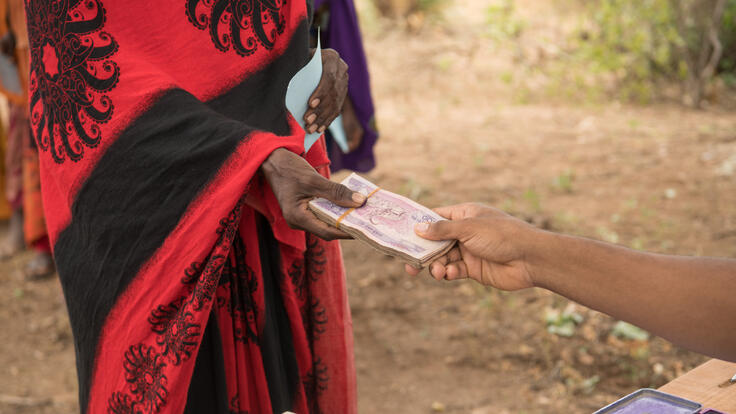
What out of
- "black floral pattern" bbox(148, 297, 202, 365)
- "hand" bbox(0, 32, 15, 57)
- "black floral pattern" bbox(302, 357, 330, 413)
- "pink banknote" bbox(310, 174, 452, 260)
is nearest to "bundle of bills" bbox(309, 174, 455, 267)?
"pink banknote" bbox(310, 174, 452, 260)

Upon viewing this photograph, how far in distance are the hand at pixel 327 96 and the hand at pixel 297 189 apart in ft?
0.86

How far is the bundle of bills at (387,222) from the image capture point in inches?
63.6

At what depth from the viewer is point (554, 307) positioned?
12.0ft

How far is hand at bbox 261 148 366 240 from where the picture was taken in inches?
62.6

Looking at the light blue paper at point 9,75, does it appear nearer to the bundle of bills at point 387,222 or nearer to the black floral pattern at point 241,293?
the black floral pattern at point 241,293

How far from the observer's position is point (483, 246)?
5.25 feet

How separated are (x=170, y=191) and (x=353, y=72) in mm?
2380

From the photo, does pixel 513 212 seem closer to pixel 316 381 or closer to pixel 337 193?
pixel 316 381

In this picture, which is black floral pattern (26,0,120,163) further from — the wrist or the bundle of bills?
the wrist

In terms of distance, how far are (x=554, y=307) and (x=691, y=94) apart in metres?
3.70

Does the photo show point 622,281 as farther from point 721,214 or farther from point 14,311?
point 14,311

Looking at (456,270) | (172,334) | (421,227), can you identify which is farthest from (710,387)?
A: (172,334)

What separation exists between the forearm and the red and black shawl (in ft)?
2.33

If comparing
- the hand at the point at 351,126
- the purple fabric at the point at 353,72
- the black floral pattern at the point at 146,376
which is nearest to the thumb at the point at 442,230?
the black floral pattern at the point at 146,376
